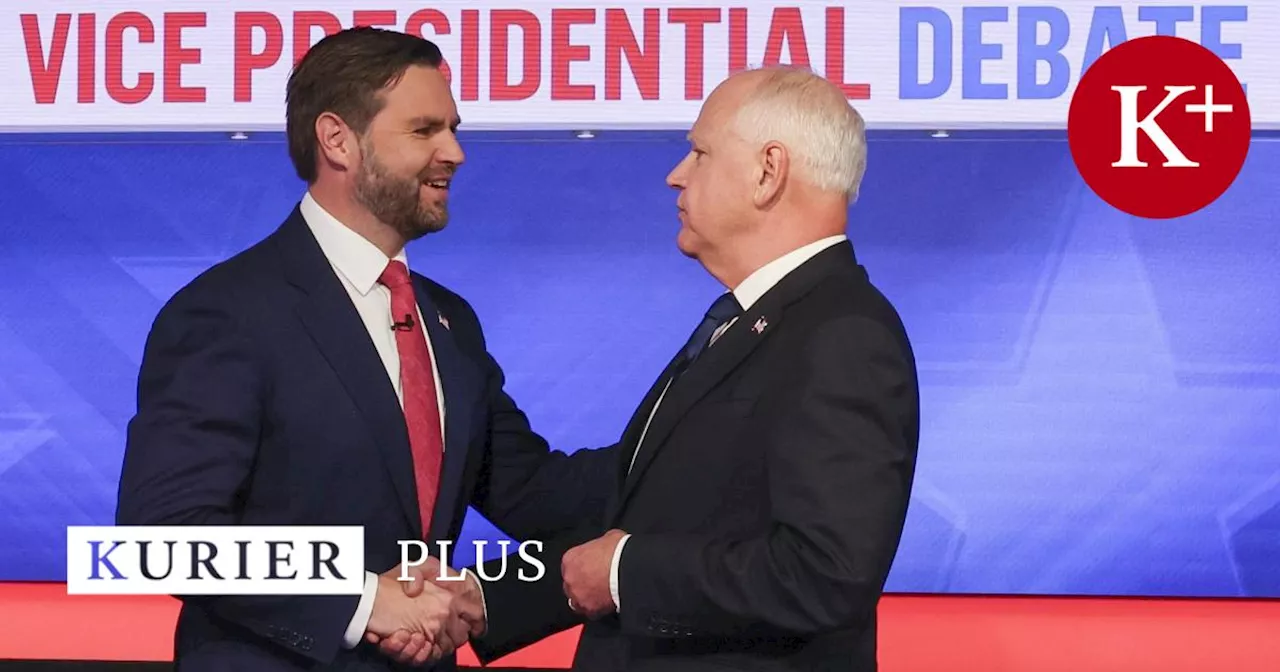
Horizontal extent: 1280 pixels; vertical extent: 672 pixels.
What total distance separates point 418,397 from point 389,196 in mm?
298

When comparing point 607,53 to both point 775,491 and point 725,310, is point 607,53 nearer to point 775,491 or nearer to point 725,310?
point 725,310

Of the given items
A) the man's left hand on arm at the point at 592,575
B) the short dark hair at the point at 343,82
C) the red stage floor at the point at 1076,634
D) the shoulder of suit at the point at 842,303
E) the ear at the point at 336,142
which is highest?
the short dark hair at the point at 343,82

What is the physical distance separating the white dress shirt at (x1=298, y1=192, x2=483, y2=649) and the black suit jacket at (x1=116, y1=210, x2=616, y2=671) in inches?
1.3

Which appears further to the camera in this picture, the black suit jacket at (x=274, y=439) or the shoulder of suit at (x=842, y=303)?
the black suit jacket at (x=274, y=439)

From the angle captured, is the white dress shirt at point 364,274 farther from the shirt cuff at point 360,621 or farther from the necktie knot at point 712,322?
the necktie knot at point 712,322

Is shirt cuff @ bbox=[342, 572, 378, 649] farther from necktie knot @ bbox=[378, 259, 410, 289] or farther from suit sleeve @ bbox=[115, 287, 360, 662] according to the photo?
necktie knot @ bbox=[378, 259, 410, 289]

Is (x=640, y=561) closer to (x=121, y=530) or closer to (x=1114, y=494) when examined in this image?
(x=121, y=530)

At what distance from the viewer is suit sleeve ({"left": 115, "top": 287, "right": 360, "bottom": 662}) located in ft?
6.91

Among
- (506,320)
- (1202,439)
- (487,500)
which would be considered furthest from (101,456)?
(1202,439)

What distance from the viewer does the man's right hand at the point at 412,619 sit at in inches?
86.4

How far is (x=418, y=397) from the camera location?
7.57ft

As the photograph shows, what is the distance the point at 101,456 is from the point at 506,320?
39.0 inches

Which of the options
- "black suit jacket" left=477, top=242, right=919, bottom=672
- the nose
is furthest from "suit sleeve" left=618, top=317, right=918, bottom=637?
the nose

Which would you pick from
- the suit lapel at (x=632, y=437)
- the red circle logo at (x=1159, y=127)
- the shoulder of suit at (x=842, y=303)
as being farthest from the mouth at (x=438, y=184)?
the red circle logo at (x=1159, y=127)
